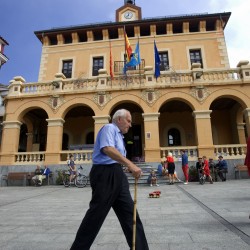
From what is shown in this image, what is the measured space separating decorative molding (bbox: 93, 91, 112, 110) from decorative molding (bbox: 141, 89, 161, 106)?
8.39 feet

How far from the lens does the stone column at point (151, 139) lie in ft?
52.6

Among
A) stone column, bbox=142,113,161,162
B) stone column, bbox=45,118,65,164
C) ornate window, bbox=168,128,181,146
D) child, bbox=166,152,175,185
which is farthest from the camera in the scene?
ornate window, bbox=168,128,181,146

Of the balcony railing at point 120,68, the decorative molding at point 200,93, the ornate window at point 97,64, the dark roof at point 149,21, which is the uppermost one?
the dark roof at point 149,21

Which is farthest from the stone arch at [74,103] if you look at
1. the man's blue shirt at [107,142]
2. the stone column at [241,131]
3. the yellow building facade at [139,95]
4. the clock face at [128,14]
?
the man's blue shirt at [107,142]

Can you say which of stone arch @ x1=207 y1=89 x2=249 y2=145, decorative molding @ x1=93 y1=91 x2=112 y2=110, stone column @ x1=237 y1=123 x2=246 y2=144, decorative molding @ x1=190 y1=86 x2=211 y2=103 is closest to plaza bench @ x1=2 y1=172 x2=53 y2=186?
decorative molding @ x1=93 y1=91 x2=112 y2=110

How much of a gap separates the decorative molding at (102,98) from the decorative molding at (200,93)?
20.2ft

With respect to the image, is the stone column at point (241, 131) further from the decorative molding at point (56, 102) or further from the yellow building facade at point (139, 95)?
the decorative molding at point (56, 102)

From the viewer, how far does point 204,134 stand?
15930mm

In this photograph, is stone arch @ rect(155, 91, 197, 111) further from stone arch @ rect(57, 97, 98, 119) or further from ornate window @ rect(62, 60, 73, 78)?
ornate window @ rect(62, 60, 73, 78)

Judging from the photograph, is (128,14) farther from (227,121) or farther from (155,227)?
(155,227)

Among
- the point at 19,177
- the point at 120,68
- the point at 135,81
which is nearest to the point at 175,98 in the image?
the point at 135,81

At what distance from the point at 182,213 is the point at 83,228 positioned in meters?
3.89

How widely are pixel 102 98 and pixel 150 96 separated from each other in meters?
3.57

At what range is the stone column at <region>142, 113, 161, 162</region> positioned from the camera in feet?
52.6
